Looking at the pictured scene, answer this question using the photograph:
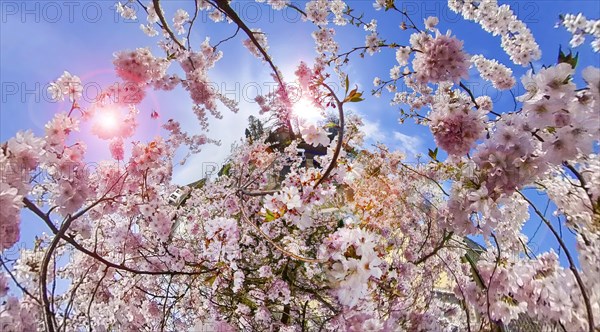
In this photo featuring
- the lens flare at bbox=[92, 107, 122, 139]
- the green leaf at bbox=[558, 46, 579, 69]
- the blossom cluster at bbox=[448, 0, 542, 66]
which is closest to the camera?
the green leaf at bbox=[558, 46, 579, 69]

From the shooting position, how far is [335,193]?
137 inches

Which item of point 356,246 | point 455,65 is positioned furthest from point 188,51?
point 356,246

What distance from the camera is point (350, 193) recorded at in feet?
15.1

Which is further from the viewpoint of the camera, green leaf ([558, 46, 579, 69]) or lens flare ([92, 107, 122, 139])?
lens flare ([92, 107, 122, 139])

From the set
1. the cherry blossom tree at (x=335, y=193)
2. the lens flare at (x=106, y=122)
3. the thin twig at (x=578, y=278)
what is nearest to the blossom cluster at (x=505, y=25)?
the cherry blossom tree at (x=335, y=193)

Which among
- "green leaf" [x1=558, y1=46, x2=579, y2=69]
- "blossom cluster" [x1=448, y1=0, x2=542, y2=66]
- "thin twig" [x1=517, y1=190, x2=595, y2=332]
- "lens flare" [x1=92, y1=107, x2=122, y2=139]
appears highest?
"blossom cluster" [x1=448, y1=0, x2=542, y2=66]

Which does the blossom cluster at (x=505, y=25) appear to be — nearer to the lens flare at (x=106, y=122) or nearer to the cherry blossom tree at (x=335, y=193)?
the cherry blossom tree at (x=335, y=193)

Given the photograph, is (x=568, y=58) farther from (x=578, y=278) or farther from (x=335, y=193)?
(x=335, y=193)

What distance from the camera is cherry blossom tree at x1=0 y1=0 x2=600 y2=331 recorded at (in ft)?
5.44

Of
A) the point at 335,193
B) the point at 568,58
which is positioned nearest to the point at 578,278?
the point at 568,58

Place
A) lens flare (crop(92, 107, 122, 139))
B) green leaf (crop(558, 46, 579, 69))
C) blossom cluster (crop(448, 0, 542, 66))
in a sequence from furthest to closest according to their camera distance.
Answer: blossom cluster (crop(448, 0, 542, 66)) → lens flare (crop(92, 107, 122, 139)) → green leaf (crop(558, 46, 579, 69))

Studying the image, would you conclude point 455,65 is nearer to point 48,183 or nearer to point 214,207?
point 48,183

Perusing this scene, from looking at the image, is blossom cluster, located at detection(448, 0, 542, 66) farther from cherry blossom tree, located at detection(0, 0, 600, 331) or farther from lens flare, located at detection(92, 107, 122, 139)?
lens flare, located at detection(92, 107, 122, 139)

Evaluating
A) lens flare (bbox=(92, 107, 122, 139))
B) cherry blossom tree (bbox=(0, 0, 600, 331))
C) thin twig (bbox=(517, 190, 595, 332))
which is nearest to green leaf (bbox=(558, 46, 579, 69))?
cherry blossom tree (bbox=(0, 0, 600, 331))
